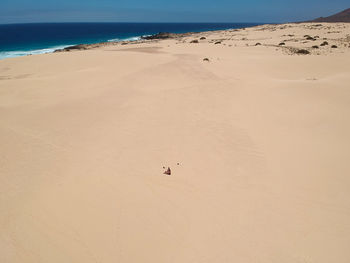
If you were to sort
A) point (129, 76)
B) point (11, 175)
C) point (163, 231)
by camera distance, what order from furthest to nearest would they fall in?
point (129, 76) → point (11, 175) → point (163, 231)

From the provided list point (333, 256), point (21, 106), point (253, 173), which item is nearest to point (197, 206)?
point (253, 173)

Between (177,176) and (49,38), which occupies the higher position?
(49,38)

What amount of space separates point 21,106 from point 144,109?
4979mm

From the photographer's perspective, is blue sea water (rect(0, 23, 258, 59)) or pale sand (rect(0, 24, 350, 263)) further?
blue sea water (rect(0, 23, 258, 59))

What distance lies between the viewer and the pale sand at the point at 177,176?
10.9ft

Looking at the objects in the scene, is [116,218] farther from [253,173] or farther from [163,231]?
[253,173]

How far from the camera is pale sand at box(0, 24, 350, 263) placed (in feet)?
10.9

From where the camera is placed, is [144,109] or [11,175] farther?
[144,109]

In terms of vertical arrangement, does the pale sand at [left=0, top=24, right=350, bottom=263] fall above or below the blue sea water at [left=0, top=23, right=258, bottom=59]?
below

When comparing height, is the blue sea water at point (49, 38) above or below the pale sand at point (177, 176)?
above

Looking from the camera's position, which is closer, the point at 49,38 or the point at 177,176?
the point at 177,176

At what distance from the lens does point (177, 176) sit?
15.5ft

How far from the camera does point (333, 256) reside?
318 centimetres

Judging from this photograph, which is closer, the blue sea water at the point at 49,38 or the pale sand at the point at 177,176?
the pale sand at the point at 177,176
